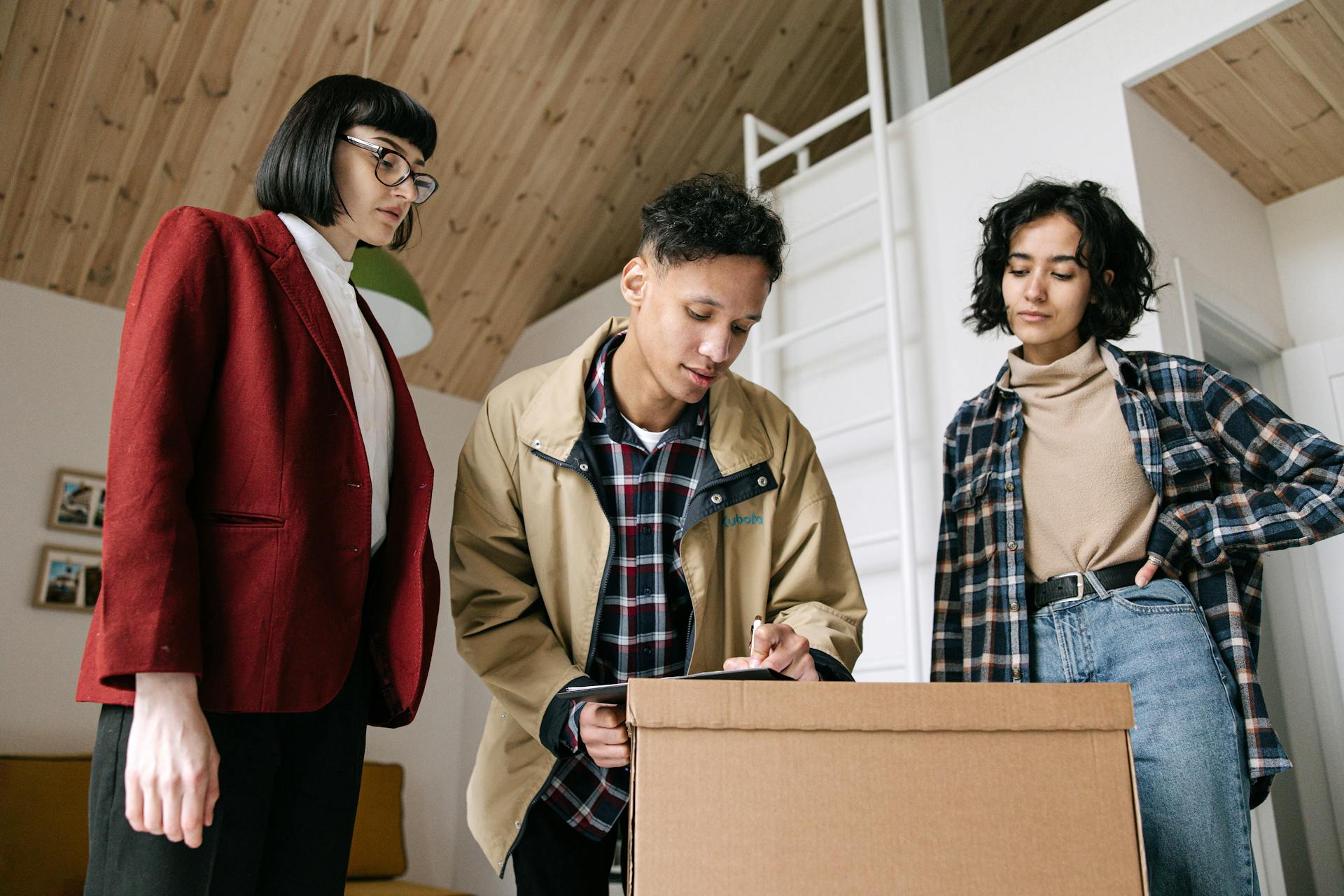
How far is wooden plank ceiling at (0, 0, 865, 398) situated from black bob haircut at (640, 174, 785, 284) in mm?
2460

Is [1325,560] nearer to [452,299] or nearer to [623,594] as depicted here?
[623,594]

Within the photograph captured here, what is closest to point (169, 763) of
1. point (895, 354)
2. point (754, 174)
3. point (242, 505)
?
point (242, 505)

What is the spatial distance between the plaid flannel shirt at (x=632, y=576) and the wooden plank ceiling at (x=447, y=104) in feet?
8.52

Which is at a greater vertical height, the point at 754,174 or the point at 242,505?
the point at 754,174

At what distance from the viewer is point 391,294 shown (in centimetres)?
271

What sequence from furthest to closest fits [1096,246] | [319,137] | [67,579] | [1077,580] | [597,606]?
1. [67,579]
2. [1096,246]
3. [1077,580]
4. [597,606]
5. [319,137]

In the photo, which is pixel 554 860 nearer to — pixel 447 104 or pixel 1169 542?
pixel 1169 542

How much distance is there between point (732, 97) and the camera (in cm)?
413

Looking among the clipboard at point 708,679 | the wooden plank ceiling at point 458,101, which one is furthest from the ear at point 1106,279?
the wooden plank ceiling at point 458,101

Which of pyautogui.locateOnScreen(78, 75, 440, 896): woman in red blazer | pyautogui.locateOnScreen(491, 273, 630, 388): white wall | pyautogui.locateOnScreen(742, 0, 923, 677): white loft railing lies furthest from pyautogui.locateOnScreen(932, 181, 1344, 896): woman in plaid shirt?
pyautogui.locateOnScreen(491, 273, 630, 388): white wall

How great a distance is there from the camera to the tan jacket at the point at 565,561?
4.43 ft

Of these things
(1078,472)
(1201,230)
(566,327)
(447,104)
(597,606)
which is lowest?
(597,606)

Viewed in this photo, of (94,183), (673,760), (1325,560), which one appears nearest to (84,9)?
(94,183)

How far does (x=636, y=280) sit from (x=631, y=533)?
37cm
